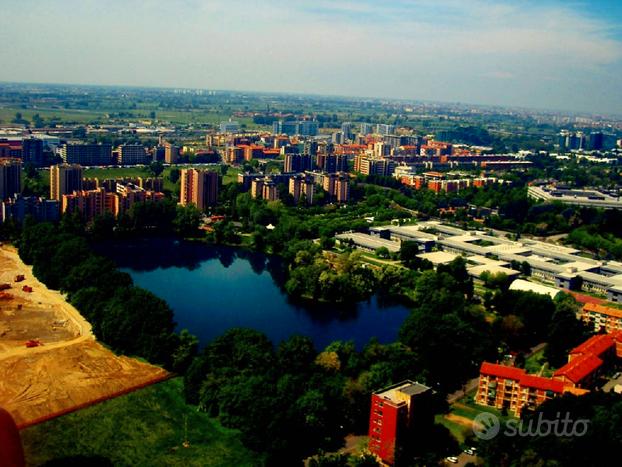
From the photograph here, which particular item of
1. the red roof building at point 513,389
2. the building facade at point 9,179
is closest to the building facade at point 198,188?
the building facade at point 9,179

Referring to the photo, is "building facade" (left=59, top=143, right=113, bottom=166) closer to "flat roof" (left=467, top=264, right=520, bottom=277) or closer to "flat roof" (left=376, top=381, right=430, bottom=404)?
"flat roof" (left=467, top=264, right=520, bottom=277)

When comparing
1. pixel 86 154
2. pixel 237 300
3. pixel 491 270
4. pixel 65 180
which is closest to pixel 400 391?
pixel 237 300

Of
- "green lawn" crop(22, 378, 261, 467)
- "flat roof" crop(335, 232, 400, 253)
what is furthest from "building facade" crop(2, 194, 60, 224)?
"green lawn" crop(22, 378, 261, 467)

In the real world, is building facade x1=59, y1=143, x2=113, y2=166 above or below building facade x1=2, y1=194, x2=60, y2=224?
above

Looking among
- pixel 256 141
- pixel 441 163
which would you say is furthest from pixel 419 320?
pixel 256 141

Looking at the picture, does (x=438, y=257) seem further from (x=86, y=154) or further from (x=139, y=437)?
(x=86, y=154)

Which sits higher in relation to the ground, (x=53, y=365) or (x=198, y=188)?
(x=198, y=188)
